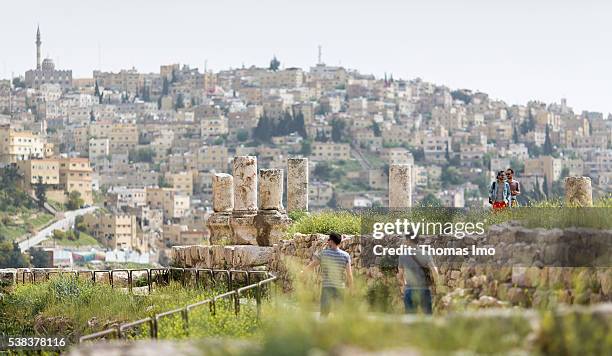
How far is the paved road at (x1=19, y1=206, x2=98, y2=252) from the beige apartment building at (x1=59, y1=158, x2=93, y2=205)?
3.47 m

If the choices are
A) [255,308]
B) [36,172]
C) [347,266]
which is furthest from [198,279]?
[36,172]

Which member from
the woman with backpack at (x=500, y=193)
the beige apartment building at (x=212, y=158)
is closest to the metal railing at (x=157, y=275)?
the woman with backpack at (x=500, y=193)

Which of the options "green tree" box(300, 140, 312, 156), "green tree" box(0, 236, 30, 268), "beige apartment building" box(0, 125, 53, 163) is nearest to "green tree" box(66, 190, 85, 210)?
"beige apartment building" box(0, 125, 53, 163)

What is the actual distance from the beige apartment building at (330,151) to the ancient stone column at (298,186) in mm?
148867

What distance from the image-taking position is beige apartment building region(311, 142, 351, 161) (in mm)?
169750

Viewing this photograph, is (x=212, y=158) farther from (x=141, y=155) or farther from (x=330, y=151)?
(x=330, y=151)

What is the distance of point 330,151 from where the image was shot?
172m

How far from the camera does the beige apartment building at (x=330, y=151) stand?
170 metres

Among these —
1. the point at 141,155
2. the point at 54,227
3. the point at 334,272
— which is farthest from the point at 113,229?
the point at 334,272

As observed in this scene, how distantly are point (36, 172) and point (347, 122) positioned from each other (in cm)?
5434

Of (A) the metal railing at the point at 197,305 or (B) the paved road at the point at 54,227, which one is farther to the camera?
(B) the paved road at the point at 54,227

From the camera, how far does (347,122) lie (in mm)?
186750

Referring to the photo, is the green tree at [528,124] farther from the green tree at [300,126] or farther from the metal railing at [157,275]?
the metal railing at [157,275]

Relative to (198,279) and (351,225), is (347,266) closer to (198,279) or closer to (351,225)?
(351,225)
